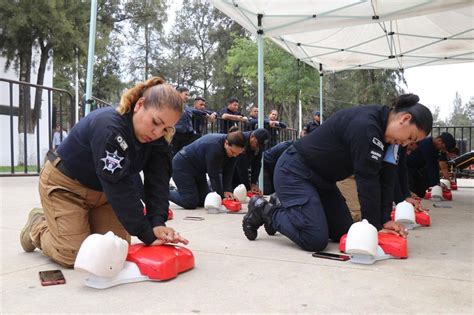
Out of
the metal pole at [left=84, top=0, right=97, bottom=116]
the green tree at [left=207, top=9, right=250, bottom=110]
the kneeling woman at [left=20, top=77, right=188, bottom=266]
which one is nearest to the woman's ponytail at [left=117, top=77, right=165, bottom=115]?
the kneeling woman at [left=20, top=77, right=188, bottom=266]

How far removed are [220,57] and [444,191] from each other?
93.2 feet

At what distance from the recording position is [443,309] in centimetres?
192

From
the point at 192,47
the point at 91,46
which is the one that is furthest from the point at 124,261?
the point at 192,47

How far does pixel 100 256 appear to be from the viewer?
6.89 ft

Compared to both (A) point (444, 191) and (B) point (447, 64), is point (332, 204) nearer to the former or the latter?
(A) point (444, 191)

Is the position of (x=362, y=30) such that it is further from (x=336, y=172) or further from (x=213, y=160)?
(x=336, y=172)

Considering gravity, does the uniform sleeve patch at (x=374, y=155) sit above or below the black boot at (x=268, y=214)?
above

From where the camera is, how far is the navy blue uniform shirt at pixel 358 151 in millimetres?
2840

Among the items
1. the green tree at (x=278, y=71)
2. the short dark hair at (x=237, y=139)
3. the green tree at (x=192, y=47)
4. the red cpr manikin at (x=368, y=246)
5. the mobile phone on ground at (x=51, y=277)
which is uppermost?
the green tree at (x=192, y=47)

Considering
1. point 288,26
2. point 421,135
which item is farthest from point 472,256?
point 288,26

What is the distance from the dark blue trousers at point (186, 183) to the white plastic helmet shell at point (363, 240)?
9.82ft

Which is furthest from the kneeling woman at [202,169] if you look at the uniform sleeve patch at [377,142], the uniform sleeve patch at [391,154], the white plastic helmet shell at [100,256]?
the white plastic helmet shell at [100,256]

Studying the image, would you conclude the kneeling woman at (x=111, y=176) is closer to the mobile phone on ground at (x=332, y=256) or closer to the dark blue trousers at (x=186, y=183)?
the mobile phone on ground at (x=332, y=256)

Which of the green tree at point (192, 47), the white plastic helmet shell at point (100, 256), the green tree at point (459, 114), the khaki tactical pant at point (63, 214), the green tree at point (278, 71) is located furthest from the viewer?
the green tree at point (459, 114)
